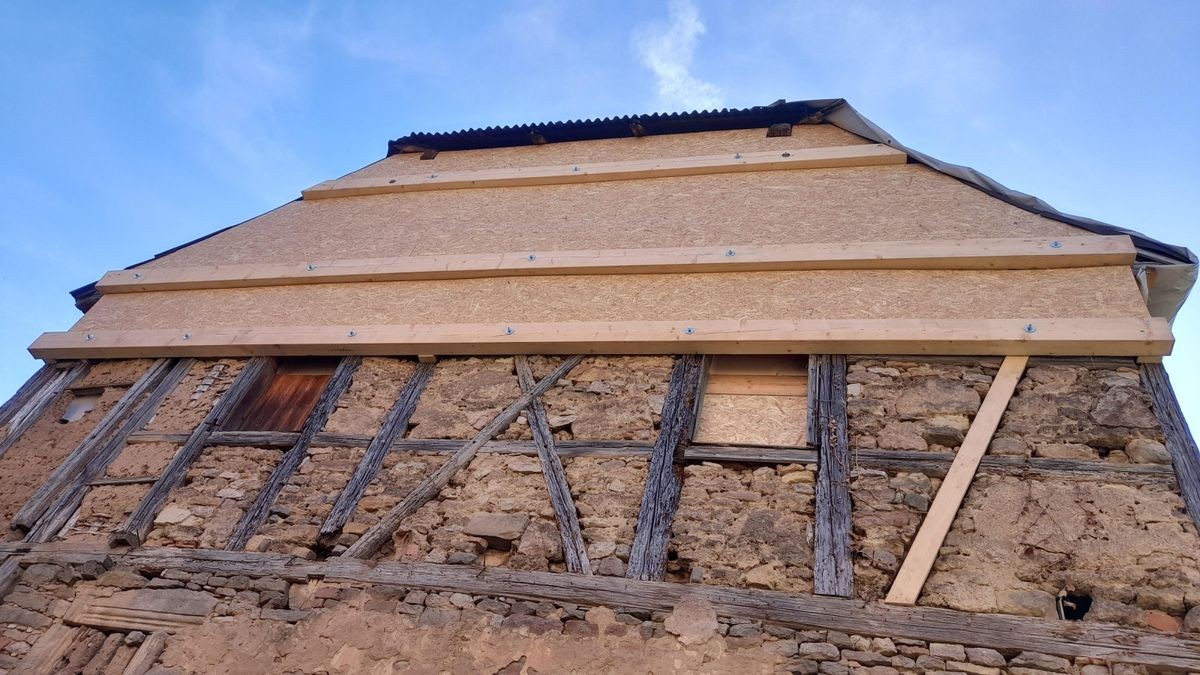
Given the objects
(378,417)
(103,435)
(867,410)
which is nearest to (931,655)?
(867,410)

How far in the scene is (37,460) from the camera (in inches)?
210

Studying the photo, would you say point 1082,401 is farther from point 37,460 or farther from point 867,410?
point 37,460

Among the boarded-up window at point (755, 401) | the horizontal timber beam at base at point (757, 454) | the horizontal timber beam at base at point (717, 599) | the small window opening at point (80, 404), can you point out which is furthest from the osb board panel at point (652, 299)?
the horizontal timber beam at base at point (717, 599)

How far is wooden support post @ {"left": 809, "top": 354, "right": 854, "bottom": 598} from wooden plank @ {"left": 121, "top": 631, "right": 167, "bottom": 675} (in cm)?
353

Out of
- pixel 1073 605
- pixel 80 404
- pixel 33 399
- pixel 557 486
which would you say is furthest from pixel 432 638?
pixel 33 399

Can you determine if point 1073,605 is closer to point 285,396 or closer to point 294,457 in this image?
point 294,457

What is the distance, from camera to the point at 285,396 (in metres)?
5.60

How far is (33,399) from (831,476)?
6.10m

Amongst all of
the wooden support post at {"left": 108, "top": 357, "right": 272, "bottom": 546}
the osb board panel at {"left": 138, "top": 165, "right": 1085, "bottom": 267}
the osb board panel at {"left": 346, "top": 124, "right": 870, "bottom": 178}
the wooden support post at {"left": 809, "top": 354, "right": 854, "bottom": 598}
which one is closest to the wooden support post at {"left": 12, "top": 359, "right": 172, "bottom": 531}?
the wooden support post at {"left": 108, "top": 357, "right": 272, "bottom": 546}

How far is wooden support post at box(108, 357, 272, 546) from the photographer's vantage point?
467 cm

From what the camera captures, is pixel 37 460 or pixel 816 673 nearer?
pixel 816 673

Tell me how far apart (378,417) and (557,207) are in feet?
9.12

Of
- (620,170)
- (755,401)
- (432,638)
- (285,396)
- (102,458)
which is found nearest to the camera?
(432,638)

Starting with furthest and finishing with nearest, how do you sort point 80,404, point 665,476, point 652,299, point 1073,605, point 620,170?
point 620,170 → point 80,404 → point 652,299 → point 665,476 → point 1073,605
